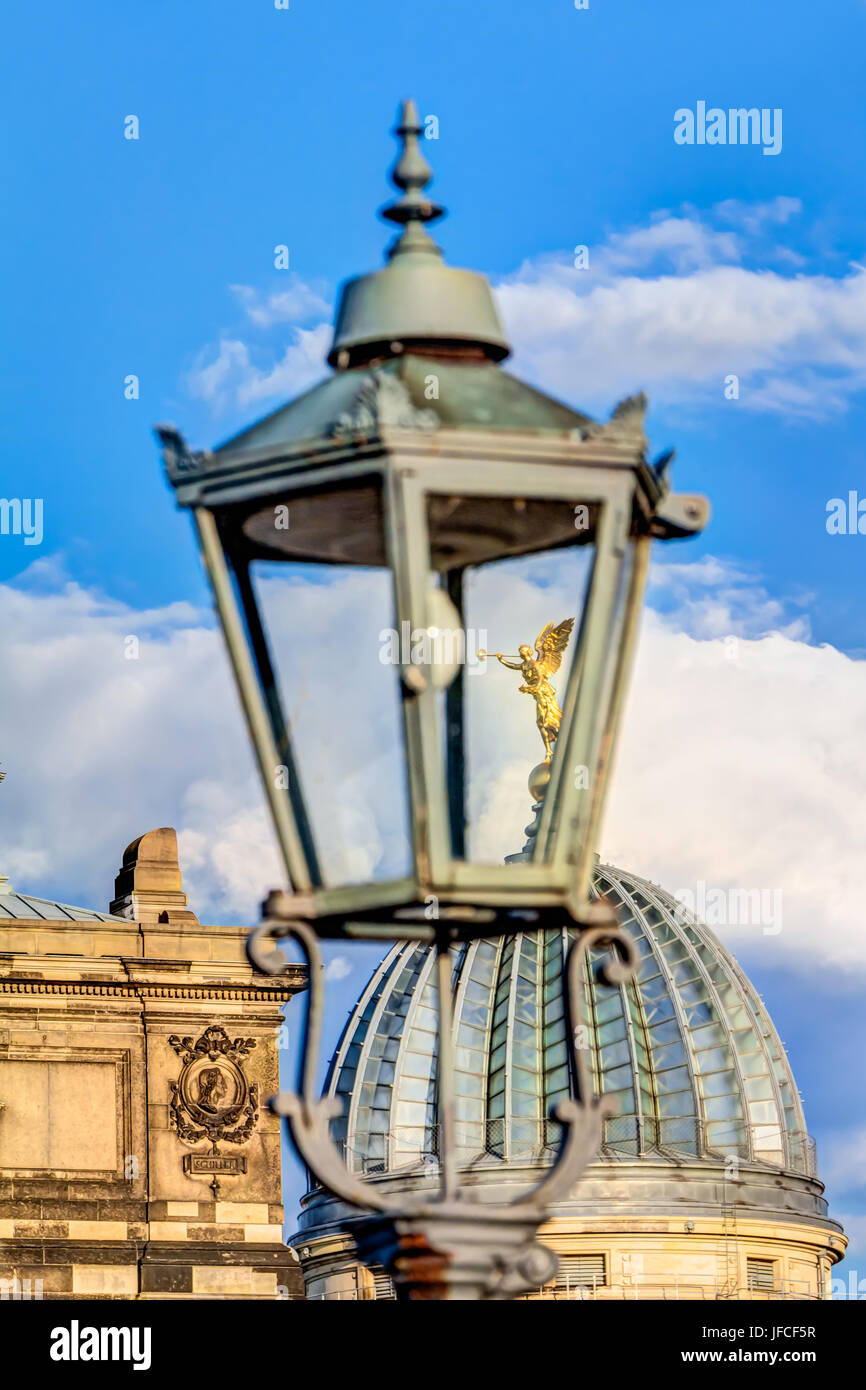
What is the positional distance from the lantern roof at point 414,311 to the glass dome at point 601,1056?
77.3 meters

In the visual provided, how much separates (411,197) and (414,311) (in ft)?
1.29

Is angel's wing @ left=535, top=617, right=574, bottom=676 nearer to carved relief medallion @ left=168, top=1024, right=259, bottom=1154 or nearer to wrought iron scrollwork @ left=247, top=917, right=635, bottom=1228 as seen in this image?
wrought iron scrollwork @ left=247, top=917, right=635, bottom=1228

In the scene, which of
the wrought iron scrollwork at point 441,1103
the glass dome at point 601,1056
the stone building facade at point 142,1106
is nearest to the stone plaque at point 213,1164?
the stone building facade at point 142,1106

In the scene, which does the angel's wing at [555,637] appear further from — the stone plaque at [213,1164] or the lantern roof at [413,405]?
the stone plaque at [213,1164]

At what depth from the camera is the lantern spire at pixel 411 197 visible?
789 cm

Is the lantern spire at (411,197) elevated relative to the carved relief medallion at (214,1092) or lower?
lower

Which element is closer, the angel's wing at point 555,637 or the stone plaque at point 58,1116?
the angel's wing at point 555,637

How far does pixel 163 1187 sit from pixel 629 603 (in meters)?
39.1

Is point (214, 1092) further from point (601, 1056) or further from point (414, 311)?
point (601, 1056)

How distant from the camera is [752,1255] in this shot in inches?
3199

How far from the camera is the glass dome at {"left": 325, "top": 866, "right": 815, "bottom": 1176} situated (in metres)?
85.5

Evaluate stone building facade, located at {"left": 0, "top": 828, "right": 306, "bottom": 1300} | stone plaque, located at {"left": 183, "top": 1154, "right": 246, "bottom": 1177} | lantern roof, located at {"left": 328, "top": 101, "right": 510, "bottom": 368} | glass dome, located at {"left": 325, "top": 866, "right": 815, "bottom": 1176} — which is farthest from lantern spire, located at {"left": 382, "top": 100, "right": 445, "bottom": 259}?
glass dome, located at {"left": 325, "top": 866, "right": 815, "bottom": 1176}

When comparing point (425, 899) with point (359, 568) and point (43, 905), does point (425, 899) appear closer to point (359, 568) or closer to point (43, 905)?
point (359, 568)

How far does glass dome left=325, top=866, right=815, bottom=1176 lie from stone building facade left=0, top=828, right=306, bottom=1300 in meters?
38.2
